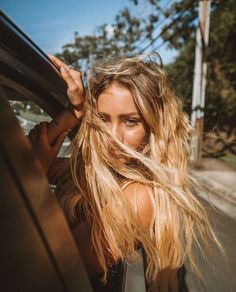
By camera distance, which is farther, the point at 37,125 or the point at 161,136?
the point at 161,136

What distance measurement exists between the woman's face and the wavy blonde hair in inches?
1.5

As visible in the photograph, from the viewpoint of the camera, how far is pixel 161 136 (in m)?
1.70

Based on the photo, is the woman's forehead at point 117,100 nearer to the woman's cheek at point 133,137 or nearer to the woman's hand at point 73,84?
the woman's cheek at point 133,137

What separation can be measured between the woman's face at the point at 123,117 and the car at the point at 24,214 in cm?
70

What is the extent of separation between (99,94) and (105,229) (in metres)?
0.75

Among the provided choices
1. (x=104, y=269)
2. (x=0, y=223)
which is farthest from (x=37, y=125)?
(x=0, y=223)

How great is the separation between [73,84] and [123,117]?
16.4 inches

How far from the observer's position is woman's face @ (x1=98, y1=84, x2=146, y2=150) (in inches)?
63.7

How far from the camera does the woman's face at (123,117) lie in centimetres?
162

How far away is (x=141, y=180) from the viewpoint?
146cm

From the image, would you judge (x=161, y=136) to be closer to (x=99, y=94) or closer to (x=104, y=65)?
(x=99, y=94)

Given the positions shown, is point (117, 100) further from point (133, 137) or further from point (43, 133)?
point (43, 133)

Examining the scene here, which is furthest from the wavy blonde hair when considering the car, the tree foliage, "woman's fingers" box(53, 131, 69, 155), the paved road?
the tree foliage

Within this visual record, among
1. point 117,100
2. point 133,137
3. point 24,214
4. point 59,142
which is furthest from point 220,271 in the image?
point 24,214
